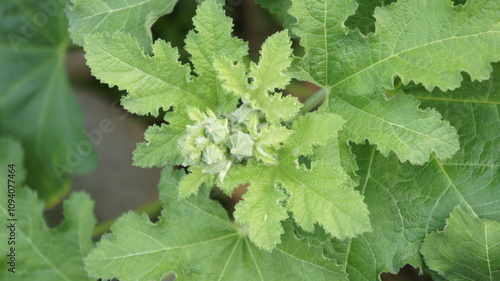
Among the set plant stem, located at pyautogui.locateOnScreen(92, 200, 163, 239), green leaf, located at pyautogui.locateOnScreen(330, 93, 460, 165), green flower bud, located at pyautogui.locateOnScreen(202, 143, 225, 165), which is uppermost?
green flower bud, located at pyautogui.locateOnScreen(202, 143, 225, 165)

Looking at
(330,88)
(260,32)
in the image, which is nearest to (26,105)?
(260,32)

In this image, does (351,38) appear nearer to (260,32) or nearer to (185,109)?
(185,109)

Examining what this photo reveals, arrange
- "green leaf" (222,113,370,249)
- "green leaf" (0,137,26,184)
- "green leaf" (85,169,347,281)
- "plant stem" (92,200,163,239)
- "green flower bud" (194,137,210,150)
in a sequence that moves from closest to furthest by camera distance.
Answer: "green flower bud" (194,137,210,150) → "green leaf" (222,113,370,249) → "green leaf" (85,169,347,281) → "green leaf" (0,137,26,184) → "plant stem" (92,200,163,239)

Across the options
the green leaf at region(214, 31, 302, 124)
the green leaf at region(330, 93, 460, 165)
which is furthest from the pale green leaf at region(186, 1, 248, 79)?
the green leaf at region(330, 93, 460, 165)

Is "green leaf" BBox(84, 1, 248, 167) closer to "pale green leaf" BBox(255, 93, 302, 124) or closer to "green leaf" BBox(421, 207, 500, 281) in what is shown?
"pale green leaf" BBox(255, 93, 302, 124)

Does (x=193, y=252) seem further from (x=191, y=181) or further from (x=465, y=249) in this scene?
(x=465, y=249)

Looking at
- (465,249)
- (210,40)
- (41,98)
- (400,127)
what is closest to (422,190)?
(465,249)

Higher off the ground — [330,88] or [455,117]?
[330,88]
